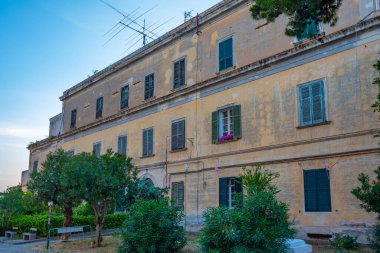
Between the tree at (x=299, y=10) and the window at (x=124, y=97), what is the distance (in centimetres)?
1575

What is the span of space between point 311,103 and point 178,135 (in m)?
7.66

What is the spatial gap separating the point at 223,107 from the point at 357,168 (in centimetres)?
674

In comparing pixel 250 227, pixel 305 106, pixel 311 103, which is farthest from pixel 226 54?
pixel 250 227

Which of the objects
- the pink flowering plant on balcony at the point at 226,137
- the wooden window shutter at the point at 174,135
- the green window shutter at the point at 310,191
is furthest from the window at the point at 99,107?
the green window shutter at the point at 310,191

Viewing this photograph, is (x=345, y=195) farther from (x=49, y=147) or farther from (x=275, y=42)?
(x=49, y=147)

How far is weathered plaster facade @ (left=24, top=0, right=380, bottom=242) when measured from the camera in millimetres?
13453

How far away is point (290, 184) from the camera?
14.9 metres

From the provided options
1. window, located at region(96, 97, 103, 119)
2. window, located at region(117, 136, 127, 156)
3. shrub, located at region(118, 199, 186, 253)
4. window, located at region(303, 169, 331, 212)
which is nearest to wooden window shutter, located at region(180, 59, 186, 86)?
window, located at region(117, 136, 127, 156)

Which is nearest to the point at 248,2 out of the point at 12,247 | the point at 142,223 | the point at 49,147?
the point at 142,223

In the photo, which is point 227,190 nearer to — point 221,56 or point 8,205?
point 221,56

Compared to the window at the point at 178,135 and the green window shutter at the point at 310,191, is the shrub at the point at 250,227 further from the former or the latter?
the window at the point at 178,135

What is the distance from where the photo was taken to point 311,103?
14.7 meters

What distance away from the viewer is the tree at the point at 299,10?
30.6 ft

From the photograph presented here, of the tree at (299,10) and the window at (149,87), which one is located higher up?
the window at (149,87)
